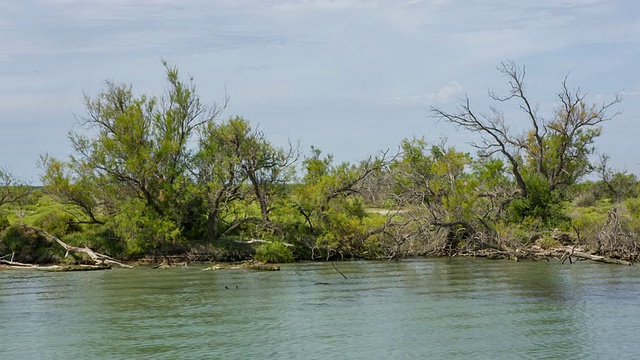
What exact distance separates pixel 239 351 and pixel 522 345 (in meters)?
6.81

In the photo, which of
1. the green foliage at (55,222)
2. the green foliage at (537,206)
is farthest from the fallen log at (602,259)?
the green foliage at (55,222)

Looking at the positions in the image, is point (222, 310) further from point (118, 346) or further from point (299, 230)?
point (299, 230)

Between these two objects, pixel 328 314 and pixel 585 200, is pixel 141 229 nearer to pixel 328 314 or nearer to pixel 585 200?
pixel 328 314

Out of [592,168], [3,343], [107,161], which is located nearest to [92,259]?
[107,161]

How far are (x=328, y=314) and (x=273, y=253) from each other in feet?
51.0

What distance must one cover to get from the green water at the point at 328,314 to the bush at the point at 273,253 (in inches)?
146

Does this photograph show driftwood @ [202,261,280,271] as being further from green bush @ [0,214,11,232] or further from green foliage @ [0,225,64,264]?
green bush @ [0,214,11,232]

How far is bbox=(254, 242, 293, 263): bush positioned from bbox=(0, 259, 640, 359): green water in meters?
3.71

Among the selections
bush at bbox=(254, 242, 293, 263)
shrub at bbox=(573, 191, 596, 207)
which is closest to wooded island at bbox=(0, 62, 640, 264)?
bush at bbox=(254, 242, 293, 263)

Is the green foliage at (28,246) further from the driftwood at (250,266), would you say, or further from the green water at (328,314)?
the driftwood at (250,266)

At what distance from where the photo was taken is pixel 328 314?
910 inches

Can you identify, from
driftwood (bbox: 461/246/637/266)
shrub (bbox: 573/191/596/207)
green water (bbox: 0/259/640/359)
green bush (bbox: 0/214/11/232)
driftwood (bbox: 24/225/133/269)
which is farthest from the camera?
shrub (bbox: 573/191/596/207)

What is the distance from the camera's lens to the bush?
3838cm

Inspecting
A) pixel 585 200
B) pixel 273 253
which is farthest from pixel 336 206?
pixel 585 200
